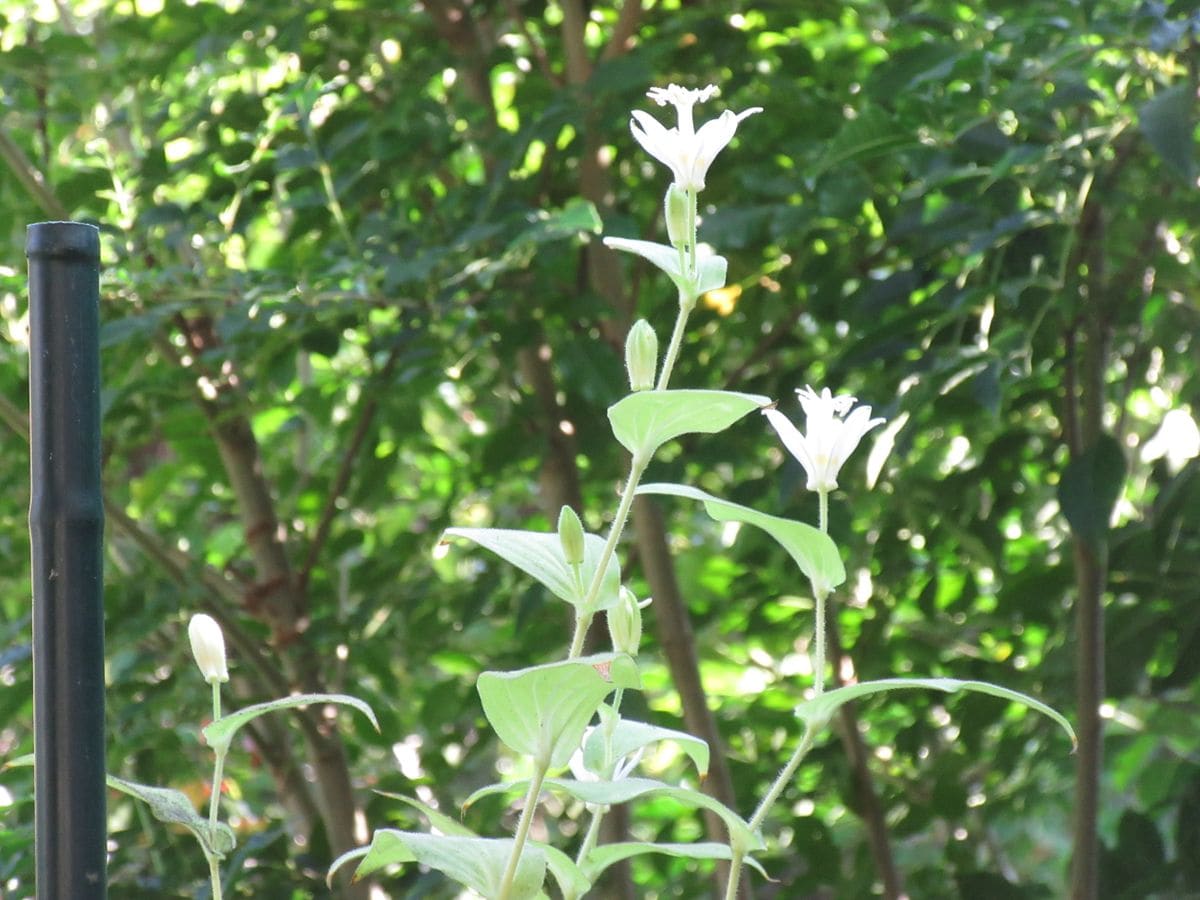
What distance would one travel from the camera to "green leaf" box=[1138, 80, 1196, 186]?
0.69m

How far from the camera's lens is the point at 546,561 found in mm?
378

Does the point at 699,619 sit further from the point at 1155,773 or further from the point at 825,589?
the point at 825,589

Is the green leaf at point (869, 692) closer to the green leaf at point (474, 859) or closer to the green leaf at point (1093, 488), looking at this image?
the green leaf at point (474, 859)

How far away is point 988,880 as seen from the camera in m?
0.99

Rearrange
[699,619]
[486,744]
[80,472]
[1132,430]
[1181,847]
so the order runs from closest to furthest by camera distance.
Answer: [80,472] → [1181,847] → [486,744] → [699,619] → [1132,430]

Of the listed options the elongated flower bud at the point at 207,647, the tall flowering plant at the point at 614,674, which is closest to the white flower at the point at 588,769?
the tall flowering plant at the point at 614,674

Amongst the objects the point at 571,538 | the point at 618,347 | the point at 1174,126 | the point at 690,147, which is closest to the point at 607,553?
the point at 571,538

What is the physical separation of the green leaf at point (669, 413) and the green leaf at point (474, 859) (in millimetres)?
103

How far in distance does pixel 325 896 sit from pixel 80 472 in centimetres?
69

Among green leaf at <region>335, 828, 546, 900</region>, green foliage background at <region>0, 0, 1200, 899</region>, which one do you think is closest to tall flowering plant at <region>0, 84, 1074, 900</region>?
green leaf at <region>335, 828, 546, 900</region>

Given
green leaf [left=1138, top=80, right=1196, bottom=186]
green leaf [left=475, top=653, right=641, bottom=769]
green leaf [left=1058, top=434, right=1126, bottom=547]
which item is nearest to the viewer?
green leaf [left=475, top=653, right=641, bottom=769]

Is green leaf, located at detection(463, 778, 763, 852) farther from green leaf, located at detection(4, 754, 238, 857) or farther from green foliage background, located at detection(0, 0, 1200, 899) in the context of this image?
green foliage background, located at detection(0, 0, 1200, 899)

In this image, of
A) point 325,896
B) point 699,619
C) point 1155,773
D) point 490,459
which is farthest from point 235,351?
point 1155,773

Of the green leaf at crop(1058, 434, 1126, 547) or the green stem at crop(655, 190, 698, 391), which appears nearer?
the green stem at crop(655, 190, 698, 391)
